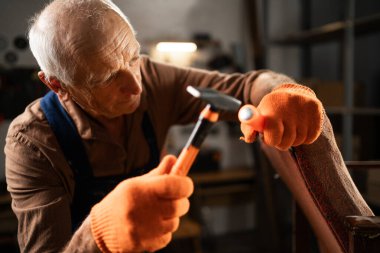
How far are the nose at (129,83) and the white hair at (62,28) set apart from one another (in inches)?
3.0

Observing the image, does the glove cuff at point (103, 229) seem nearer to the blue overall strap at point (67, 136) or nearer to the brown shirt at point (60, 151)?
the brown shirt at point (60, 151)

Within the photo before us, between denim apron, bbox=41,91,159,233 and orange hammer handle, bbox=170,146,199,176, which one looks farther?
denim apron, bbox=41,91,159,233

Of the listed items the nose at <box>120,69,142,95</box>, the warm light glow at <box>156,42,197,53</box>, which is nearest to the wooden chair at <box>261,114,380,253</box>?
the nose at <box>120,69,142,95</box>

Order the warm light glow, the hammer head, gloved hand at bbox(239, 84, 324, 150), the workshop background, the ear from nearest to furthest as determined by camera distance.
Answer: the hammer head → gloved hand at bbox(239, 84, 324, 150) → the ear → the workshop background → the warm light glow

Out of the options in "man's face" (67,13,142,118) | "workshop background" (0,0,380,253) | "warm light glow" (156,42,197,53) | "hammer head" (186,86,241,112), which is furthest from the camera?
"warm light glow" (156,42,197,53)

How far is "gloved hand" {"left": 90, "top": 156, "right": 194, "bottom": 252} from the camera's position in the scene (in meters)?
0.56

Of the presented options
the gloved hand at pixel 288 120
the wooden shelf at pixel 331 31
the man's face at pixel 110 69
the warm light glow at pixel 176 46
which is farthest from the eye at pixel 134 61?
the warm light glow at pixel 176 46

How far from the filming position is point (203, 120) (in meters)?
0.54

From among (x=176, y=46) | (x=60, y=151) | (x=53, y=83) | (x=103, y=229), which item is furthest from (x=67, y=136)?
(x=176, y=46)

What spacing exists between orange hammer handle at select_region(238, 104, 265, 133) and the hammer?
0.04 metres

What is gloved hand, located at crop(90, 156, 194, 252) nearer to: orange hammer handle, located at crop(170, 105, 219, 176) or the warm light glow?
orange hammer handle, located at crop(170, 105, 219, 176)

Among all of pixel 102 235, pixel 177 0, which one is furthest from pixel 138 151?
pixel 177 0

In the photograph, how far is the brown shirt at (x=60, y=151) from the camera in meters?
0.88

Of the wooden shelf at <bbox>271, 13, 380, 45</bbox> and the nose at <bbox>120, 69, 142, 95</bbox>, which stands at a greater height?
the nose at <bbox>120, 69, 142, 95</bbox>
